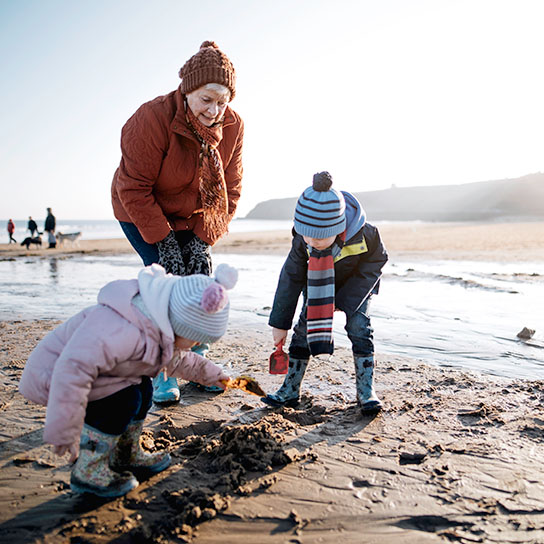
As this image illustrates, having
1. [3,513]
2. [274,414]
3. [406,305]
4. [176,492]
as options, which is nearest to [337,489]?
[176,492]

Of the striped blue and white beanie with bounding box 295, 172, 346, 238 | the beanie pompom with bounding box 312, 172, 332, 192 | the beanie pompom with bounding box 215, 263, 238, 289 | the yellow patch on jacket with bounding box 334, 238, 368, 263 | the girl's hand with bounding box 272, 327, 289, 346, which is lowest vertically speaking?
the girl's hand with bounding box 272, 327, 289, 346

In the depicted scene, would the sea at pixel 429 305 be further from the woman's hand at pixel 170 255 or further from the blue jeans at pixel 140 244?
the blue jeans at pixel 140 244

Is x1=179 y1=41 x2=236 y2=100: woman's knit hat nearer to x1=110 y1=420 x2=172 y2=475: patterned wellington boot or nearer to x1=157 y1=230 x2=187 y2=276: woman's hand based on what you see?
x1=157 y1=230 x2=187 y2=276: woman's hand

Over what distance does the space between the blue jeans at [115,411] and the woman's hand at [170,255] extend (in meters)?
1.25

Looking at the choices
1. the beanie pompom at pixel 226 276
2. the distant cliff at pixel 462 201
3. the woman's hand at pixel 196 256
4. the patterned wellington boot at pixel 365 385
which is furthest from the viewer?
the distant cliff at pixel 462 201

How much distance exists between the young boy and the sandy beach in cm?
27

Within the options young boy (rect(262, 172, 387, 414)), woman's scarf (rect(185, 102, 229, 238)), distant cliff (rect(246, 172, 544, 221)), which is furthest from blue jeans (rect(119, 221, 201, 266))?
distant cliff (rect(246, 172, 544, 221))

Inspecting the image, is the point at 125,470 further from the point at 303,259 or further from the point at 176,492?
the point at 303,259

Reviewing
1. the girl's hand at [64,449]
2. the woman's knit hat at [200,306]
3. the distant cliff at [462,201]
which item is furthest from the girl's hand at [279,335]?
→ the distant cliff at [462,201]

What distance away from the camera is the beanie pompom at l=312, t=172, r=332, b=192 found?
273 cm

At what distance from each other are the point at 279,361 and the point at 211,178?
49.5 inches

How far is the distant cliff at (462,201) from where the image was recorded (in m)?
56.2

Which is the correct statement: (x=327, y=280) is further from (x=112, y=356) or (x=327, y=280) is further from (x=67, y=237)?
(x=67, y=237)

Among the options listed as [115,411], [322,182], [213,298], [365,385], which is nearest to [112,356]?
[115,411]
